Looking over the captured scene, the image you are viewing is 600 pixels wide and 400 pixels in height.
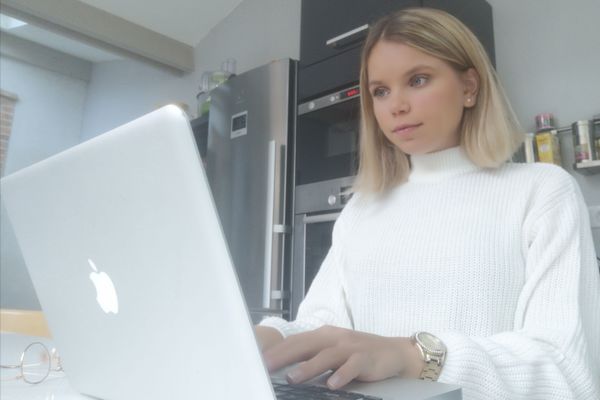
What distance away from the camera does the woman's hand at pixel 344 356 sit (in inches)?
18.3

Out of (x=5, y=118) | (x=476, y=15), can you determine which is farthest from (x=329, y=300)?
(x=5, y=118)

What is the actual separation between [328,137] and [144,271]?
1660mm

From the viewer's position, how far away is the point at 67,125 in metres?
4.12

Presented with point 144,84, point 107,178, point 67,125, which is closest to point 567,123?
point 107,178

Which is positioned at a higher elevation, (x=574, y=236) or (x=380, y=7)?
(x=380, y=7)

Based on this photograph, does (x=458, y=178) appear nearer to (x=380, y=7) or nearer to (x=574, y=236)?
(x=574, y=236)

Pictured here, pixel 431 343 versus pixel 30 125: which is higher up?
pixel 30 125

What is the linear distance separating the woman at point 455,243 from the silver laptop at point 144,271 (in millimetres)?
199

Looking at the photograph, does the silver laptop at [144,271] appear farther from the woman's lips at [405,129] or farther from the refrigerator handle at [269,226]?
the refrigerator handle at [269,226]

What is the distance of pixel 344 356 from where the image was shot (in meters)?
0.49

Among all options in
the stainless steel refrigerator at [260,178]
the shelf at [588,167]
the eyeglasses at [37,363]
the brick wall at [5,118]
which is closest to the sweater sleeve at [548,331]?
the eyeglasses at [37,363]

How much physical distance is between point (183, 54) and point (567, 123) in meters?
2.50

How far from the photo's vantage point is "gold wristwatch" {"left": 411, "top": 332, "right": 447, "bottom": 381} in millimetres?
560

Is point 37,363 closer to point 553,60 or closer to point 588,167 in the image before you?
point 588,167
